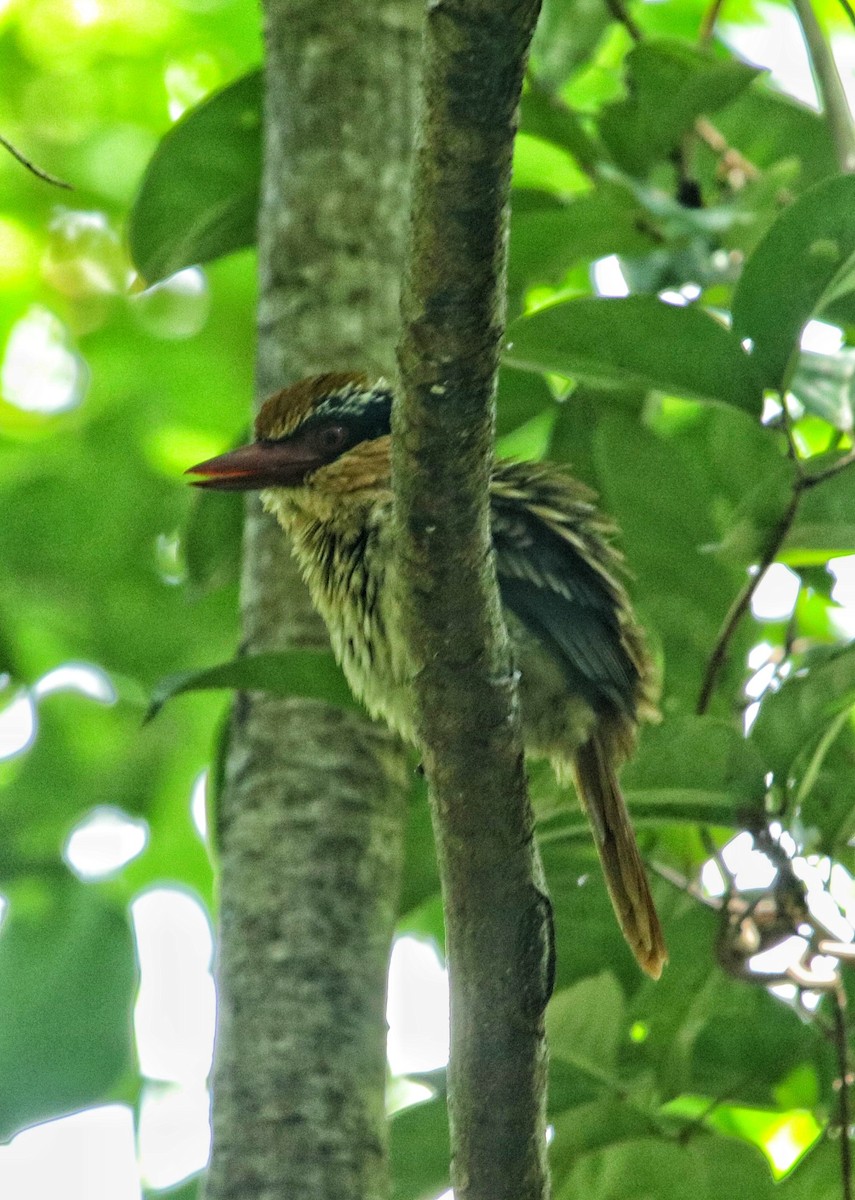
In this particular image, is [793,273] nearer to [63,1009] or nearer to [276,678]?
[276,678]

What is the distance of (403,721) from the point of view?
2.45 m

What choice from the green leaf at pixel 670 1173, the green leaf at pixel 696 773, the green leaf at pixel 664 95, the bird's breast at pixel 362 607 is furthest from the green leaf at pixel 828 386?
the green leaf at pixel 670 1173

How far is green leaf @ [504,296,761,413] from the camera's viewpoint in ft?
7.56

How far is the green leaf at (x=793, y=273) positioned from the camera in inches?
84.1

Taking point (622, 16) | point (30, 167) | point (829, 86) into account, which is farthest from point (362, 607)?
point (622, 16)

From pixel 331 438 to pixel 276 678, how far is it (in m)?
0.66

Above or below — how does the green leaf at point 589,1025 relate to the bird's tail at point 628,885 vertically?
below

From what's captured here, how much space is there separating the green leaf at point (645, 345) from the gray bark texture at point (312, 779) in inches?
19.0

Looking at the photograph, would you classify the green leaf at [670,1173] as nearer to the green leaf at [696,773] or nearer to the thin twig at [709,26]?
the green leaf at [696,773]

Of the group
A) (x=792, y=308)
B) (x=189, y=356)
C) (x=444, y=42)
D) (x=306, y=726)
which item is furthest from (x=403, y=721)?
(x=189, y=356)

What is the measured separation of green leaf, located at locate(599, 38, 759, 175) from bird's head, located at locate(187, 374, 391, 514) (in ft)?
2.13

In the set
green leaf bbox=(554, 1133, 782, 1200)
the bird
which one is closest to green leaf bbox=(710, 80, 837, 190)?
the bird

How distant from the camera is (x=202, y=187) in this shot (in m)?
3.03

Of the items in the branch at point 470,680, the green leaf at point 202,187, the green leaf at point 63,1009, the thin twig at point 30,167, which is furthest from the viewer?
the green leaf at point 63,1009
